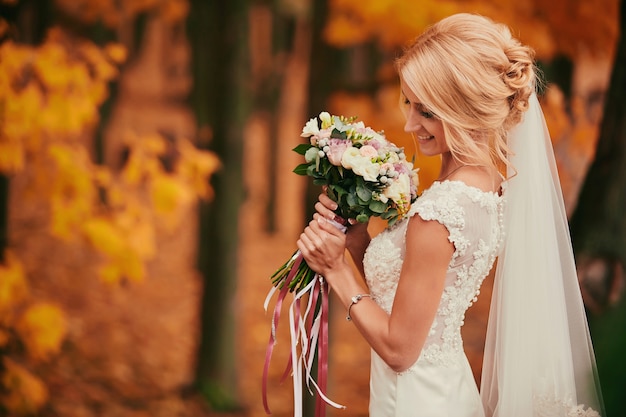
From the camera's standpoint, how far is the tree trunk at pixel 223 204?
21.0ft

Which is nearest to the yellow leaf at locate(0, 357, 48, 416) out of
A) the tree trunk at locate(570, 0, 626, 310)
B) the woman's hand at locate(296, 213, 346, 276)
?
the woman's hand at locate(296, 213, 346, 276)

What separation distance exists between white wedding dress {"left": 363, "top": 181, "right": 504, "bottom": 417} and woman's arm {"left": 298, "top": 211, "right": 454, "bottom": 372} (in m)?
0.07

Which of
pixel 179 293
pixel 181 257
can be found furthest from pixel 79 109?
pixel 181 257

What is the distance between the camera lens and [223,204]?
6.55 meters

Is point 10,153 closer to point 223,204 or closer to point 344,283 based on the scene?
point 223,204

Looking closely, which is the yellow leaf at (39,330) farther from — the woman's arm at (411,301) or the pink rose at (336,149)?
the pink rose at (336,149)

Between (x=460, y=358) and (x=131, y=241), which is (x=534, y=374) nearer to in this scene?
(x=460, y=358)

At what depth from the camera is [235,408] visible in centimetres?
683

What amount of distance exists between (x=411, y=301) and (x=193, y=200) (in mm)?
4707

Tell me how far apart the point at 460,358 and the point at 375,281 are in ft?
1.33

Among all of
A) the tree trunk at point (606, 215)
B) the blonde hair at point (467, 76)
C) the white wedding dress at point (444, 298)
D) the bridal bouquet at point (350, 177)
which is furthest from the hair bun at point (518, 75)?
the tree trunk at point (606, 215)

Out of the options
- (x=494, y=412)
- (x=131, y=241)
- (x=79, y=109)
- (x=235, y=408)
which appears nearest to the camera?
(x=494, y=412)

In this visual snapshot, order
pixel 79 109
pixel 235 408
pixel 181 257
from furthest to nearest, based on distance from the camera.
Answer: pixel 181 257
pixel 235 408
pixel 79 109

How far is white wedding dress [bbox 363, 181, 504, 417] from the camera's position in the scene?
7.30 ft
